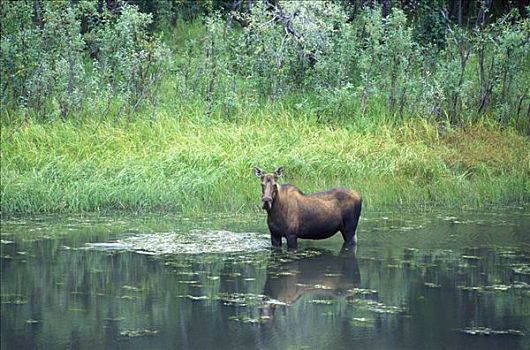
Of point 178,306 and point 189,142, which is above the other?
point 189,142

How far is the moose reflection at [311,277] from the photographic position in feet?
34.7

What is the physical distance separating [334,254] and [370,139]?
5617 millimetres

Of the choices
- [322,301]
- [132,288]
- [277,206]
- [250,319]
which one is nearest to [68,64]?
[277,206]

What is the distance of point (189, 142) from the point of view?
17.4m

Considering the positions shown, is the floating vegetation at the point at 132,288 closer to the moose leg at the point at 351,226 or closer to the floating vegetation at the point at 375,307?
the floating vegetation at the point at 375,307

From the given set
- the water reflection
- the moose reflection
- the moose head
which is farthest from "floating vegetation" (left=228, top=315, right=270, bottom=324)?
the moose head

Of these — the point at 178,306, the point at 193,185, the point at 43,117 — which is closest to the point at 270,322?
the point at 178,306

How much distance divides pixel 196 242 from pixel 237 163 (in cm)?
380

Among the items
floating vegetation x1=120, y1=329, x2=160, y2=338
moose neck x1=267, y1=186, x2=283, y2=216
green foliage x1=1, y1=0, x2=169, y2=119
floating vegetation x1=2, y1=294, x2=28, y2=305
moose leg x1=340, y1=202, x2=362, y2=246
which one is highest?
green foliage x1=1, y1=0, x2=169, y2=119

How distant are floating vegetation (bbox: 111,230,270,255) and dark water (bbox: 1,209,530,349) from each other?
0.08 ft

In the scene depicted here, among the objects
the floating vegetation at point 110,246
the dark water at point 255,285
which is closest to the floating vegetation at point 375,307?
the dark water at point 255,285

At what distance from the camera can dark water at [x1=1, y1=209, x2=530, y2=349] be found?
902 cm

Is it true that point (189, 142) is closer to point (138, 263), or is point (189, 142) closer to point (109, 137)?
point (109, 137)

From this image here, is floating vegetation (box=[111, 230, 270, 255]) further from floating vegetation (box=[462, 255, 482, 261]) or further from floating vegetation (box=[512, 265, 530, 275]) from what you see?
floating vegetation (box=[512, 265, 530, 275])
